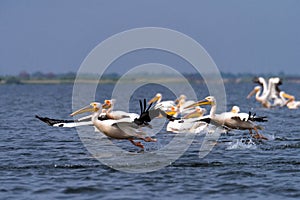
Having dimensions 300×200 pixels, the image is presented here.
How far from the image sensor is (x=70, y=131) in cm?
1936

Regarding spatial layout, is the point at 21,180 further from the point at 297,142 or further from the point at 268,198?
the point at 297,142

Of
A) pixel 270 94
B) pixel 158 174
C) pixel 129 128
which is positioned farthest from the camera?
pixel 270 94

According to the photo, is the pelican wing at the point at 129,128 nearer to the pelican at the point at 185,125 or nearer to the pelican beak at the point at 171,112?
the pelican at the point at 185,125

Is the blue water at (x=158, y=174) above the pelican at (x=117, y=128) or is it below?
below

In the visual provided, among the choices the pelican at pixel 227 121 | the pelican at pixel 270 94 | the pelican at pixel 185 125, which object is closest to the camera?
the pelican at pixel 227 121

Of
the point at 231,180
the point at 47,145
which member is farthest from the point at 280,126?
the point at 231,180

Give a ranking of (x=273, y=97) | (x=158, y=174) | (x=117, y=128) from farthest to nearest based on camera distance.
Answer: (x=273, y=97), (x=117, y=128), (x=158, y=174)

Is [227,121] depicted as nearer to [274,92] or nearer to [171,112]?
[171,112]

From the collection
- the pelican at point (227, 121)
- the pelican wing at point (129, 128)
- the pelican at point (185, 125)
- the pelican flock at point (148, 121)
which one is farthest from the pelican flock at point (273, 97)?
the pelican wing at point (129, 128)

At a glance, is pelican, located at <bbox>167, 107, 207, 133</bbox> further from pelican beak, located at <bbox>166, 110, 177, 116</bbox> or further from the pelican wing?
the pelican wing

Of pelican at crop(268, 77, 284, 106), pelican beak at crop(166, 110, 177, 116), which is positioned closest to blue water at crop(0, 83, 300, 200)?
pelican beak at crop(166, 110, 177, 116)

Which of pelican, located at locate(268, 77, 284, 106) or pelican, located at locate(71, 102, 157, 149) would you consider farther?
pelican, located at locate(268, 77, 284, 106)

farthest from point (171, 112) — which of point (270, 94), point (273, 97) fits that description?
point (273, 97)

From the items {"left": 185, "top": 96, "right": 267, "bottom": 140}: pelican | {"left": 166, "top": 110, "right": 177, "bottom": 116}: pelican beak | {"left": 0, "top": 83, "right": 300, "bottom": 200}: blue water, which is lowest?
{"left": 0, "top": 83, "right": 300, "bottom": 200}: blue water
